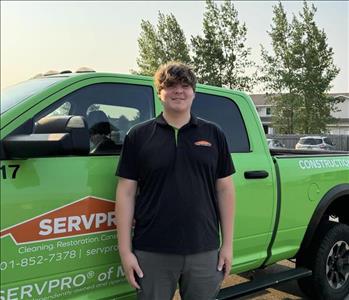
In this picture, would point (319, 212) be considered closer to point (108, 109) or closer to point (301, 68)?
point (108, 109)

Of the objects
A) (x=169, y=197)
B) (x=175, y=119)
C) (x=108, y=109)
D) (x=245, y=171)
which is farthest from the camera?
(x=245, y=171)

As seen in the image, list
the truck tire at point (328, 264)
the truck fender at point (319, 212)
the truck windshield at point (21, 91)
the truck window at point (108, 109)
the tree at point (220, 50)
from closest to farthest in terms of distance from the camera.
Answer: the truck windshield at point (21, 91) → the truck window at point (108, 109) → the truck fender at point (319, 212) → the truck tire at point (328, 264) → the tree at point (220, 50)

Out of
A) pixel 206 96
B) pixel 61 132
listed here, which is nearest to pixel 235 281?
pixel 206 96

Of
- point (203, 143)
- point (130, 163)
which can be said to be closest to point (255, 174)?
point (203, 143)

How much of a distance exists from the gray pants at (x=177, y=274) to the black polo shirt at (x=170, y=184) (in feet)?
0.17

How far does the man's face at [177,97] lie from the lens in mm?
2695

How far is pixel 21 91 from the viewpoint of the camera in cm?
307

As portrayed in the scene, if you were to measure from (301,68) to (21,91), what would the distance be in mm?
30889

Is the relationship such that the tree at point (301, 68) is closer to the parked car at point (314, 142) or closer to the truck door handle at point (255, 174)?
the parked car at point (314, 142)

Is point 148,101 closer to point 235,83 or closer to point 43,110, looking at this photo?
point 43,110

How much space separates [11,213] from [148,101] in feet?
4.23

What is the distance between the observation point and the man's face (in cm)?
270

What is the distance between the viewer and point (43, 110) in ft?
9.25

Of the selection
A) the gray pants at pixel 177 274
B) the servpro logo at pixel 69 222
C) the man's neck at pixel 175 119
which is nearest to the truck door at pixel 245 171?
the gray pants at pixel 177 274
